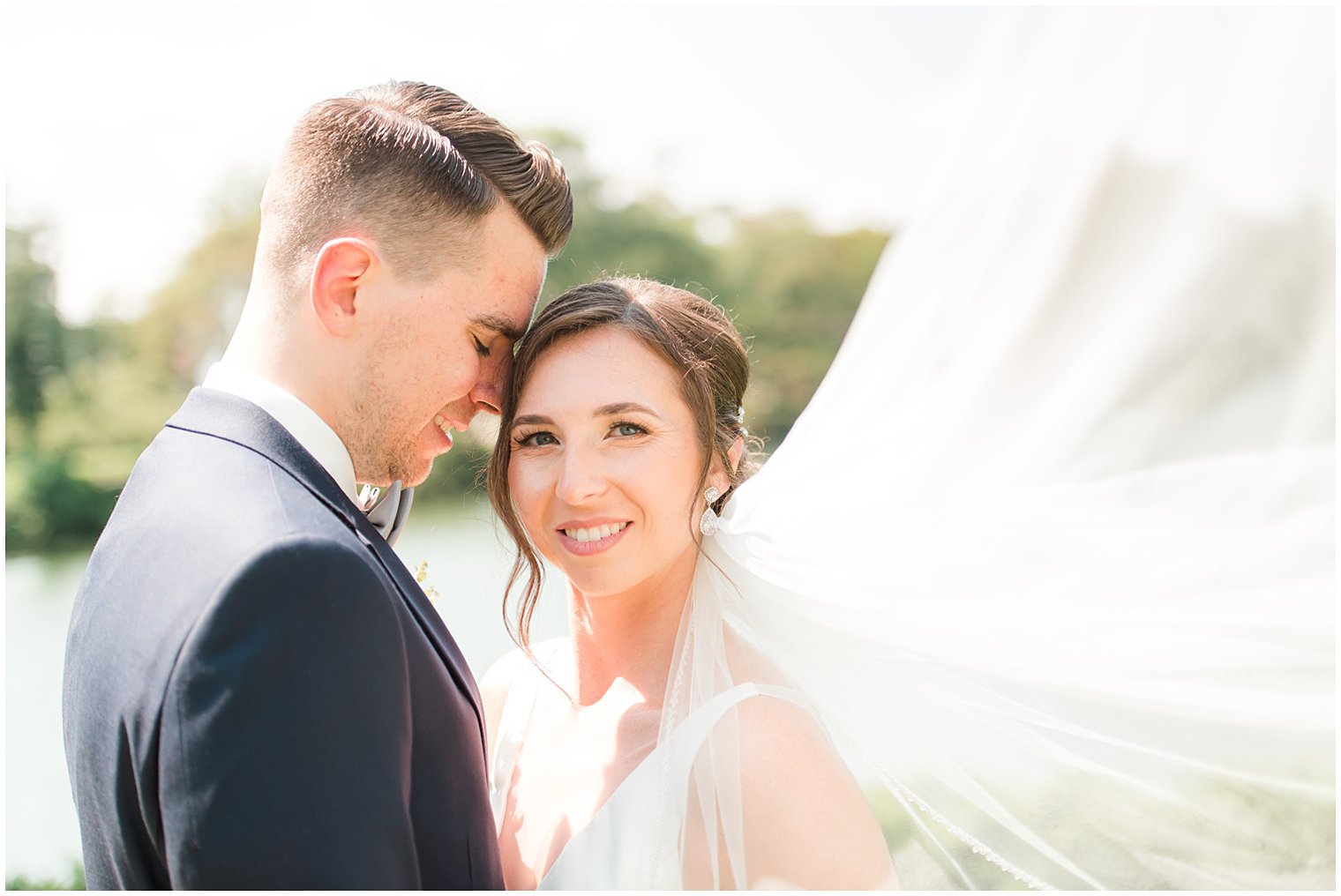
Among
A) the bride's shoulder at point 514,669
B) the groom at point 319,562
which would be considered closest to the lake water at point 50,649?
the bride's shoulder at point 514,669

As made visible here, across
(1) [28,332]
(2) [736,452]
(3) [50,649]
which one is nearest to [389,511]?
(2) [736,452]

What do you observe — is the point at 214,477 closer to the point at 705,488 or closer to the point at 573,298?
the point at 573,298

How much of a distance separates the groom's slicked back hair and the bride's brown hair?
0.33m

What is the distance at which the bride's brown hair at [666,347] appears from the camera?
8.25ft

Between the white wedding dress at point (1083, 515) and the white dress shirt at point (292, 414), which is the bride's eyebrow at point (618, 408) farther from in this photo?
the white dress shirt at point (292, 414)

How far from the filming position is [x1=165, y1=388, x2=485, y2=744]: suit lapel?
1.74 m

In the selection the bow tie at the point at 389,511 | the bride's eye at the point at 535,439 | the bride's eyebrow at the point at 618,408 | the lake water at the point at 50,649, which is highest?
the bride's eyebrow at the point at 618,408

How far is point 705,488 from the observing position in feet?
8.76

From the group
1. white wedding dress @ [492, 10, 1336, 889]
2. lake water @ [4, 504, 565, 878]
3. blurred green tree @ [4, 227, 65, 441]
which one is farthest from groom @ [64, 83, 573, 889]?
blurred green tree @ [4, 227, 65, 441]

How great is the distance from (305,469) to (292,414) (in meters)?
0.17

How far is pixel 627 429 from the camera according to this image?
250 cm

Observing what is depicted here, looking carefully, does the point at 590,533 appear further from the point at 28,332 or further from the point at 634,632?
the point at 28,332

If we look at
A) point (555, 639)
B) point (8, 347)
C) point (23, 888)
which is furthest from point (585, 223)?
point (555, 639)

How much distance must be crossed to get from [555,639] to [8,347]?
14856mm
